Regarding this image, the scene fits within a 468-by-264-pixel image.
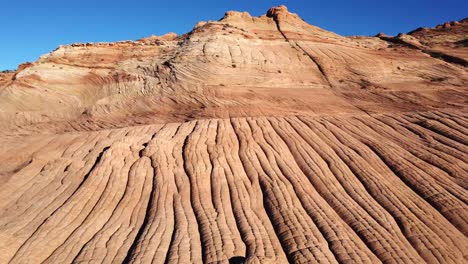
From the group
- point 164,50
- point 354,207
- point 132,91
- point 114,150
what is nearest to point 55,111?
point 132,91

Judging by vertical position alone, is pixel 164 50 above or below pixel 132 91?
above

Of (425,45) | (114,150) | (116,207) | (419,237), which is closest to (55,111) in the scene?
(114,150)

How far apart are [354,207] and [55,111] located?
16854 mm

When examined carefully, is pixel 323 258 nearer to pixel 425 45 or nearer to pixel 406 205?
pixel 406 205

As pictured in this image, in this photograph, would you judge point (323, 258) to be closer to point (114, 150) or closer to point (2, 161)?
point (114, 150)

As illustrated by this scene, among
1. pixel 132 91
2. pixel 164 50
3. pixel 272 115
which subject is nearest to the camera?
pixel 272 115

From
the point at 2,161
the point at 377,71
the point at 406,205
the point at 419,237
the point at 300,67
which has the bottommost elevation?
the point at 419,237

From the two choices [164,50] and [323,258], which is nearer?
[323,258]

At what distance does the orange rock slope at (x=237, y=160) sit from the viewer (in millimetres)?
6879

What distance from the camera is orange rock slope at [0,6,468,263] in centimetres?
688

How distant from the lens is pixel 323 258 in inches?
246

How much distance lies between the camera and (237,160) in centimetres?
1070

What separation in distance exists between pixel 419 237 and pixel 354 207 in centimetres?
142

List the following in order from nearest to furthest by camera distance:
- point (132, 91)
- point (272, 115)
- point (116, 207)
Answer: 1. point (116, 207)
2. point (272, 115)
3. point (132, 91)
